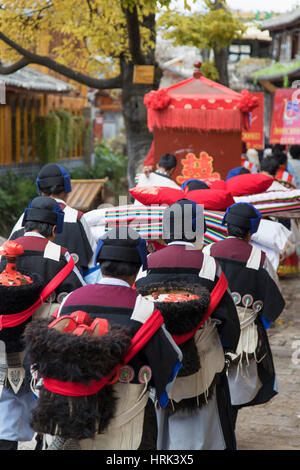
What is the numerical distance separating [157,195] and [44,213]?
5.63 feet

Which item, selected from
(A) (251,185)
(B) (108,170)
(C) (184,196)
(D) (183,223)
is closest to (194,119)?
(A) (251,185)

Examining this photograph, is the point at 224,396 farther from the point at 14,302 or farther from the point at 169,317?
the point at 14,302

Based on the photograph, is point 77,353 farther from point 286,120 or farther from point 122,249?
point 286,120

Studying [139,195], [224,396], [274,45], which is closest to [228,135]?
[139,195]

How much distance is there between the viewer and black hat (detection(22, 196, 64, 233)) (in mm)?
4723

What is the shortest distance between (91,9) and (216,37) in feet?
8.49

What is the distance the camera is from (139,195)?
6.33 meters

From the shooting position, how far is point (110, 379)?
332 centimetres

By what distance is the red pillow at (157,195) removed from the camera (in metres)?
6.21

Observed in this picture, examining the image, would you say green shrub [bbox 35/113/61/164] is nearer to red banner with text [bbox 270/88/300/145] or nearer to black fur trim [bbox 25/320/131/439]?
red banner with text [bbox 270/88/300/145]

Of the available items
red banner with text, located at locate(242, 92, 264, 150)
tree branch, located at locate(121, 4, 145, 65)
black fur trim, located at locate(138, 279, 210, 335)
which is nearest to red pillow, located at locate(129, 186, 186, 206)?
black fur trim, located at locate(138, 279, 210, 335)

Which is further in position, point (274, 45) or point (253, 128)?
point (274, 45)

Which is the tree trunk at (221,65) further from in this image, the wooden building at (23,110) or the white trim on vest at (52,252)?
the white trim on vest at (52,252)

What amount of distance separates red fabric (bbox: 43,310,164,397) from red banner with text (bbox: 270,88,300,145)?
42.9ft
